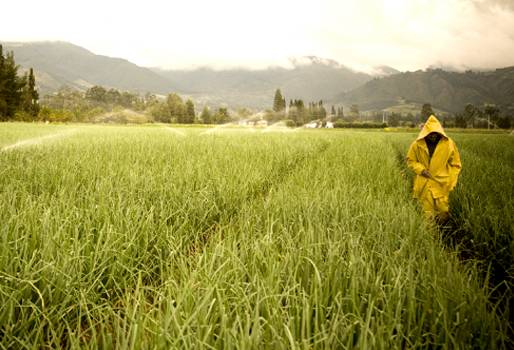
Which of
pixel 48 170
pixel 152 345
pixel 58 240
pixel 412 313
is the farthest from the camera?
pixel 48 170

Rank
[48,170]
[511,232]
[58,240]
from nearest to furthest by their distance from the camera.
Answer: [58,240] → [511,232] → [48,170]

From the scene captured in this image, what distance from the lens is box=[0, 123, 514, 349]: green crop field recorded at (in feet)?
3.71

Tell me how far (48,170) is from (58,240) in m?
2.85

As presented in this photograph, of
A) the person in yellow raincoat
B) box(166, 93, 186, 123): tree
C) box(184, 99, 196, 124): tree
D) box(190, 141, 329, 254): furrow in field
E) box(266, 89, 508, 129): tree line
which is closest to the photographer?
box(190, 141, 329, 254): furrow in field

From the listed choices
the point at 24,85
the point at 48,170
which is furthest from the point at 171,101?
the point at 48,170

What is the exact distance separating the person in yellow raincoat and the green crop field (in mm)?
292

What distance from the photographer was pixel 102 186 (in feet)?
10.5

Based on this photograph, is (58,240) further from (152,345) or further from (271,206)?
(271,206)

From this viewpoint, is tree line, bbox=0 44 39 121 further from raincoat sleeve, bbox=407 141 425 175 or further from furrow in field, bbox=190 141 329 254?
raincoat sleeve, bbox=407 141 425 175

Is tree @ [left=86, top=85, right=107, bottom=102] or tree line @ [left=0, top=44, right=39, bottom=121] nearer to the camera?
tree line @ [left=0, top=44, right=39, bottom=121]

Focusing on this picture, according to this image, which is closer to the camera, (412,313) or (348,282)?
(412,313)

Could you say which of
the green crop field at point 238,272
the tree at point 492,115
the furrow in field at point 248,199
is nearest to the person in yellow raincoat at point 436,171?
the green crop field at point 238,272

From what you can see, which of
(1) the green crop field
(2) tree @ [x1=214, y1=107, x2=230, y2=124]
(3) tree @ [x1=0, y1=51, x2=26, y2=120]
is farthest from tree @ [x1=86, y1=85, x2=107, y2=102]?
(1) the green crop field

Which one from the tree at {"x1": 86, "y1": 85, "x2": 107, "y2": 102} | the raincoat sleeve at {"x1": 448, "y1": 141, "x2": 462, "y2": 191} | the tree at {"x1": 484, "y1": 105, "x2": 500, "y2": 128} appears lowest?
the raincoat sleeve at {"x1": 448, "y1": 141, "x2": 462, "y2": 191}
